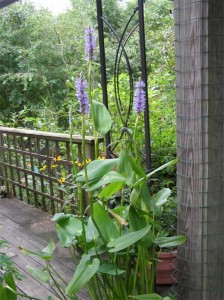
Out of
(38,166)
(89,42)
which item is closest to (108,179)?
(89,42)

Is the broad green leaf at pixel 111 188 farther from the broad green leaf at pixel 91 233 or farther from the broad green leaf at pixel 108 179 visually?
the broad green leaf at pixel 91 233

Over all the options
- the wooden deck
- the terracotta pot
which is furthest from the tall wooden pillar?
the wooden deck

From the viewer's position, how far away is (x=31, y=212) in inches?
121

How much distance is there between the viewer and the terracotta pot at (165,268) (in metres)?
1.70

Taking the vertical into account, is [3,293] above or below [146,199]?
below

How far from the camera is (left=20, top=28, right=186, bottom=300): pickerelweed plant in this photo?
1.08m

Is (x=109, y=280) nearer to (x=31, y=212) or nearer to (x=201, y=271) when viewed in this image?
(x=201, y=271)

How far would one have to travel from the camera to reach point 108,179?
1091 millimetres

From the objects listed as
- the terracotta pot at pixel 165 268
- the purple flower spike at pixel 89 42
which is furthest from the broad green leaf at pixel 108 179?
the terracotta pot at pixel 165 268

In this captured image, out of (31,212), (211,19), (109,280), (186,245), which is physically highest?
(211,19)

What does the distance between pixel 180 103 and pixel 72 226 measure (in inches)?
23.2

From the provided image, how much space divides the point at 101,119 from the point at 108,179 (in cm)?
23

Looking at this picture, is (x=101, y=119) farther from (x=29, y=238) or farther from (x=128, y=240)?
(x=29, y=238)

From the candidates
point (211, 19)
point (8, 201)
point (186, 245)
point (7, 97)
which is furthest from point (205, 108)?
point (7, 97)
